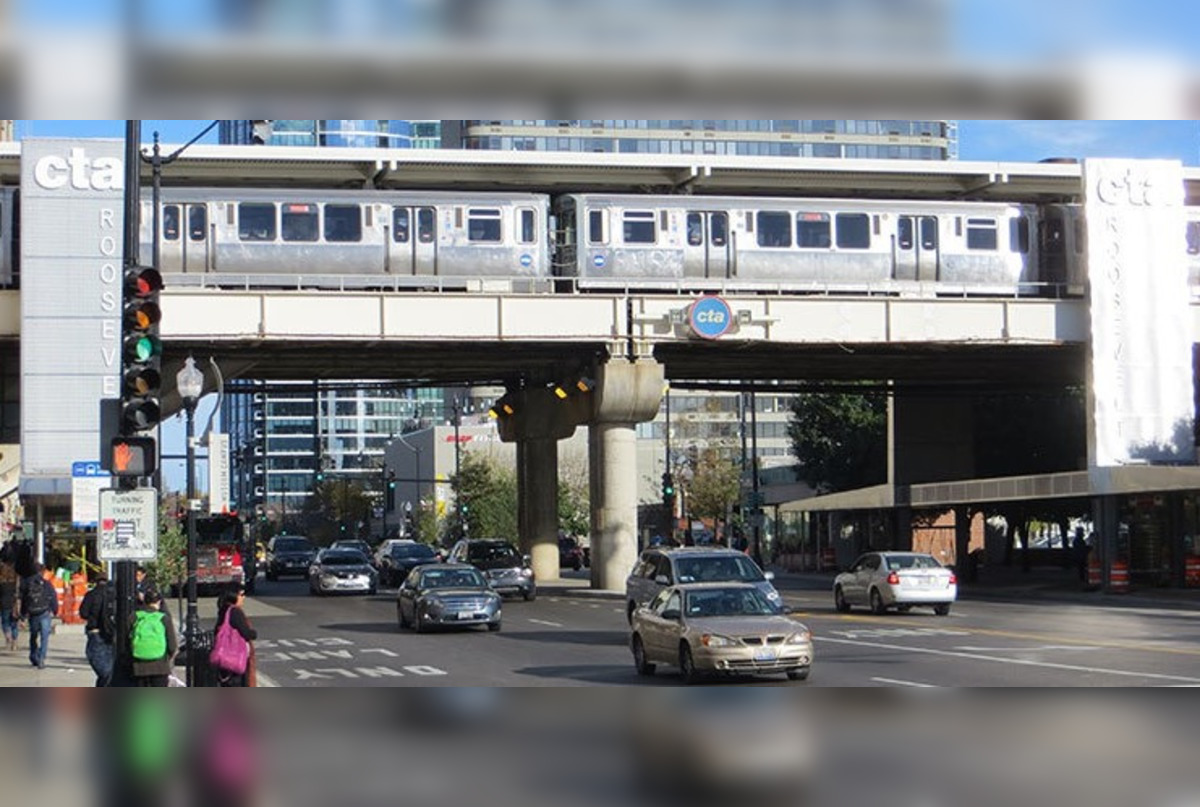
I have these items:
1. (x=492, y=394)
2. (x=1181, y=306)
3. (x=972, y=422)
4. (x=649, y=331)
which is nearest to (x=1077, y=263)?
(x=1181, y=306)

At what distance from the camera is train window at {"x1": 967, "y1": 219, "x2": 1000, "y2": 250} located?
47.9 metres

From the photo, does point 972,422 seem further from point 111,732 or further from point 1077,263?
point 111,732

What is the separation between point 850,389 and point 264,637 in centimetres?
3434

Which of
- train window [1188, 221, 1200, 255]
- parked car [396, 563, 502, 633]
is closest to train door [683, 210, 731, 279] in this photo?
train window [1188, 221, 1200, 255]

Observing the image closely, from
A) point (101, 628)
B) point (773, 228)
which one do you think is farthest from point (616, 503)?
point (101, 628)

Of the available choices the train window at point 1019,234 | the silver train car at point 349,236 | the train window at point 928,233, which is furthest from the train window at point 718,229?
the train window at point 1019,234

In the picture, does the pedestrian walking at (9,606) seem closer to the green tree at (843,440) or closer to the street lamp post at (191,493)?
the street lamp post at (191,493)

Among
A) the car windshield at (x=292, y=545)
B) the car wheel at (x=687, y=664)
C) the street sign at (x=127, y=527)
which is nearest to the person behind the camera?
the street sign at (x=127, y=527)

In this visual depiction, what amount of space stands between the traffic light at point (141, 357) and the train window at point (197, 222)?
27.1 metres

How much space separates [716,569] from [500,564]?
2090 centimetres

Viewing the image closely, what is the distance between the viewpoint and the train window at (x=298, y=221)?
145 feet

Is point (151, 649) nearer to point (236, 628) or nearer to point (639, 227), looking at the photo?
point (236, 628)

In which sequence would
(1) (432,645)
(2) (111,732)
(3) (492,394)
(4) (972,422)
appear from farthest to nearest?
(3) (492,394)
(4) (972,422)
(1) (432,645)
(2) (111,732)

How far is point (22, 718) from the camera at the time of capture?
5621 millimetres
